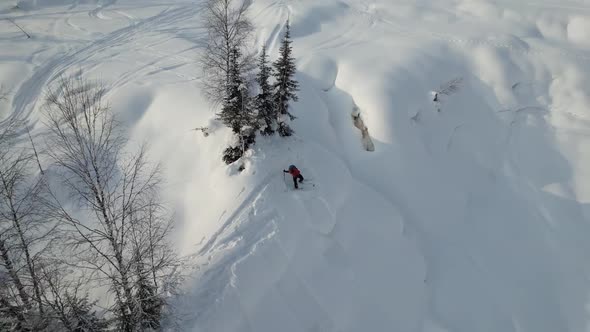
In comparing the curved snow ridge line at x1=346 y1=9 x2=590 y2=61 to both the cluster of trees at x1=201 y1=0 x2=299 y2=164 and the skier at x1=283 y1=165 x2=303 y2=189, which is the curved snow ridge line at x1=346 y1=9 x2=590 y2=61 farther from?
the skier at x1=283 y1=165 x2=303 y2=189

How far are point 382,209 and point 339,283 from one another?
5.07m

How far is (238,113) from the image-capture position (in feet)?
47.6

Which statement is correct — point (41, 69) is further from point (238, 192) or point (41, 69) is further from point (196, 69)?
point (238, 192)

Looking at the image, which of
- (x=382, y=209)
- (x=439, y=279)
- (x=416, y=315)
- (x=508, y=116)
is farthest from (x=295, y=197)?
(x=508, y=116)


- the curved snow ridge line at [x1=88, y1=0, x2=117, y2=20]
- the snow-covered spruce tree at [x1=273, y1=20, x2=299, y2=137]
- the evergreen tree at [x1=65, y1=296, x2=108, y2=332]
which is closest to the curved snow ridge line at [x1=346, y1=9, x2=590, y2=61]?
the snow-covered spruce tree at [x1=273, y1=20, x2=299, y2=137]

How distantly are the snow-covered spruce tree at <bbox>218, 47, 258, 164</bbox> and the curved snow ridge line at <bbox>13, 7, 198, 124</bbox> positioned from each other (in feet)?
46.2

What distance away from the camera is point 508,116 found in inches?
926

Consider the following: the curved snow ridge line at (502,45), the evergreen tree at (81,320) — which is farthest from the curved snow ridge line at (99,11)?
the evergreen tree at (81,320)

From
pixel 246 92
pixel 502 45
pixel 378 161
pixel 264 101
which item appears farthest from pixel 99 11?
pixel 502 45

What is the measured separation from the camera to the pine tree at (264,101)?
1449 centimetres

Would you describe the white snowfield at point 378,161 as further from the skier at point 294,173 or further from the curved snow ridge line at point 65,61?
the skier at point 294,173

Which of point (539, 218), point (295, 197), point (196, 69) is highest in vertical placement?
point (196, 69)

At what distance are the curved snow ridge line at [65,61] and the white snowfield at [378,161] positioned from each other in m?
0.16

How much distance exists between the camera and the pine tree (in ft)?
47.5
